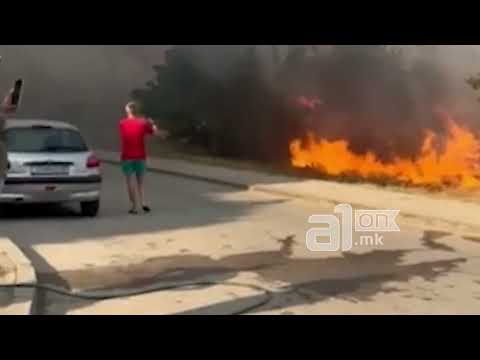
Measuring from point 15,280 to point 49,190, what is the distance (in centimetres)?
451

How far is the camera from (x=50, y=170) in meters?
11.9

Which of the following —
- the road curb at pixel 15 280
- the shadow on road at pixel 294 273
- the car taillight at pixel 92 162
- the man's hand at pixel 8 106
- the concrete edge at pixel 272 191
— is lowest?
the shadow on road at pixel 294 273

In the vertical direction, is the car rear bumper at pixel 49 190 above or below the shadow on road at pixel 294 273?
above

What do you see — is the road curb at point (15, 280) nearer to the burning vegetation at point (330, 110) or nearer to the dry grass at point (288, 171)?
the dry grass at point (288, 171)

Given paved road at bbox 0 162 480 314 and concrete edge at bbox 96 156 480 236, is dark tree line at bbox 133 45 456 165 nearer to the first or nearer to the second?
concrete edge at bbox 96 156 480 236

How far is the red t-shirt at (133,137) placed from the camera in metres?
12.6

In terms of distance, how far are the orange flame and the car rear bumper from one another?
7.21 metres

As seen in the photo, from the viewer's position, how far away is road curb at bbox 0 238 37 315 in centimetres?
656

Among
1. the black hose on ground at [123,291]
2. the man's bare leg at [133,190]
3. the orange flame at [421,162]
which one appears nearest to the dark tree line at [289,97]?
the orange flame at [421,162]

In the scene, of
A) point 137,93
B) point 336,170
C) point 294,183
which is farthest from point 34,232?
point 137,93

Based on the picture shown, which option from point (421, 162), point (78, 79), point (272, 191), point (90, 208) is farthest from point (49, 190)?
point (78, 79)

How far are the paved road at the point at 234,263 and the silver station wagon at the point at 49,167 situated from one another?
352 mm

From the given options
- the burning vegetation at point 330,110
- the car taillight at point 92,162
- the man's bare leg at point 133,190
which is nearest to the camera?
the car taillight at point 92,162
